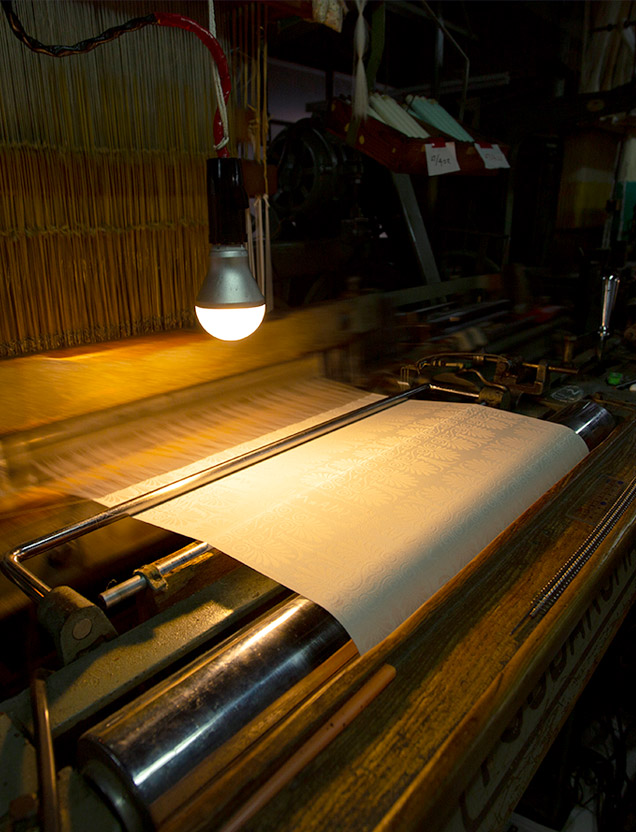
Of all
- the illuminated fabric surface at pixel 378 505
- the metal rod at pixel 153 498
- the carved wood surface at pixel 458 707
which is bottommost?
the carved wood surface at pixel 458 707

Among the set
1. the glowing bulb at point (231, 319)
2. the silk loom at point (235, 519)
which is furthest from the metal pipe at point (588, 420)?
the glowing bulb at point (231, 319)

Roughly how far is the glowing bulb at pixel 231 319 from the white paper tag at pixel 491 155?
9.12ft

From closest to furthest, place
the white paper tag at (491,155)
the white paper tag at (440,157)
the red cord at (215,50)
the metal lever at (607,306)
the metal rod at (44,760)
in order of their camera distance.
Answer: the metal rod at (44,760), the red cord at (215,50), the metal lever at (607,306), the white paper tag at (440,157), the white paper tag at (491,155)

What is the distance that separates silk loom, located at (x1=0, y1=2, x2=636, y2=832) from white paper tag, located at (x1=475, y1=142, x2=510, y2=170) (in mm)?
1824

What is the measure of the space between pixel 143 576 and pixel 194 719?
1.06 feet

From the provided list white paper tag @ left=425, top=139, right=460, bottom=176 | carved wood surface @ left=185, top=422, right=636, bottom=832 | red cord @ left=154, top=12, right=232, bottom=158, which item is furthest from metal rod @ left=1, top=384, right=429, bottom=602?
white paper tag @ left=425, top=139, right=460, bottom=176

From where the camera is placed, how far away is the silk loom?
2.68ft

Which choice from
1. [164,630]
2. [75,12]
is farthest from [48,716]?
[75,12]

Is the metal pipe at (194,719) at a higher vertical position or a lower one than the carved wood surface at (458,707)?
higher

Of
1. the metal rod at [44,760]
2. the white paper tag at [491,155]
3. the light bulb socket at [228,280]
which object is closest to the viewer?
the metal rod at [44,760]

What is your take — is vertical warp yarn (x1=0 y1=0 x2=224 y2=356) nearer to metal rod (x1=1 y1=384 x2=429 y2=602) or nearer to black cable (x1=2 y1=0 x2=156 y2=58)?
black cable (x1=2 y1=0 x2=156 y2=58)

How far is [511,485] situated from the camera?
1.44m

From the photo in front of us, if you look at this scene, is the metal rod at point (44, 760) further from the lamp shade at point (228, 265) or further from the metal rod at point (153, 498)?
the lamp shade at point (228, 265)

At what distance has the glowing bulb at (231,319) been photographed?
4.28 ft
